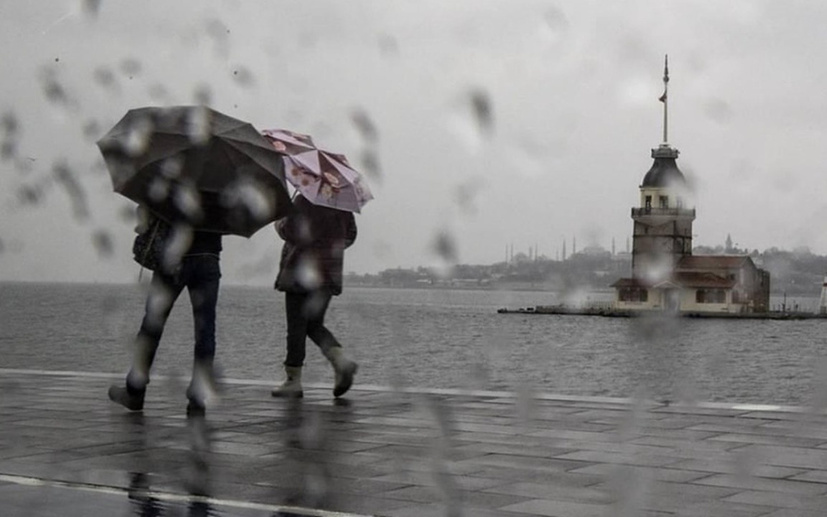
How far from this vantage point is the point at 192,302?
9914mm

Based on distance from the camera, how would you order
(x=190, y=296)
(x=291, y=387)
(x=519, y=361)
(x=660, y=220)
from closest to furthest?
(x=190, y=296), (x=291, y=387), (x=519, y=361), (x=660, y=220)

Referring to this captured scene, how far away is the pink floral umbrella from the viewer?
10.8 metres

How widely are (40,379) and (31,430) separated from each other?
4.61 meters

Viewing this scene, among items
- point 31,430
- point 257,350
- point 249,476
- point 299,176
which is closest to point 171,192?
point 299,176

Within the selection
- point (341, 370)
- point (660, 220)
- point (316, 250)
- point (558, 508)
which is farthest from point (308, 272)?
point (660, 220)

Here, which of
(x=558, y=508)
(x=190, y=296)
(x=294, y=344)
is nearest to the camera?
(x=558, y=508)

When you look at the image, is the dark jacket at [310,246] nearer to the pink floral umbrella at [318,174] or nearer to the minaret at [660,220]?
the pink floral umbrella at [318,174]

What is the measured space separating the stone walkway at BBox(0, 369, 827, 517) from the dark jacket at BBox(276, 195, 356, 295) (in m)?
1.02

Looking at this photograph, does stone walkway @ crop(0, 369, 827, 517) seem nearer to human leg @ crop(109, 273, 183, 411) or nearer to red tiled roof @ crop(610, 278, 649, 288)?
human leg @ crop(109, 273, 183, 411)

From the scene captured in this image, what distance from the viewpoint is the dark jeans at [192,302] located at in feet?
32.2

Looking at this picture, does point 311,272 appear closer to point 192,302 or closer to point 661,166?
point 192,302

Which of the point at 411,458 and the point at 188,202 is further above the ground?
the point at 188,202

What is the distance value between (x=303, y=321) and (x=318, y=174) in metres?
1.28

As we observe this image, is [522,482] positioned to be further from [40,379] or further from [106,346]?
[106,346]
